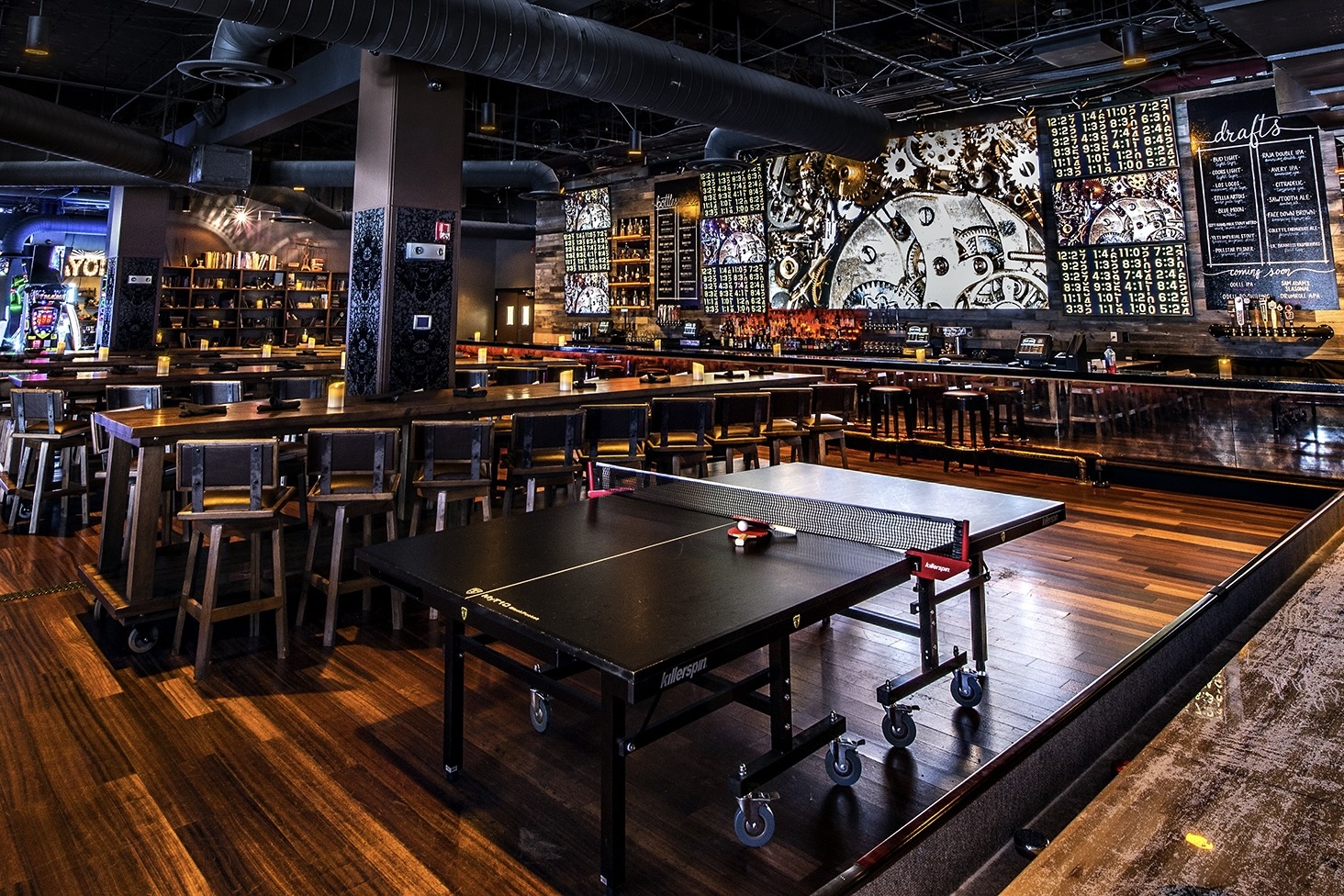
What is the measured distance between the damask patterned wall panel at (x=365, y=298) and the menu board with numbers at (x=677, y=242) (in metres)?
6.56

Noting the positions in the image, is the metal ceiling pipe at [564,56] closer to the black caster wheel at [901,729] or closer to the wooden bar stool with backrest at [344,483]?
the wooden bar stool with backrest at [344,483]

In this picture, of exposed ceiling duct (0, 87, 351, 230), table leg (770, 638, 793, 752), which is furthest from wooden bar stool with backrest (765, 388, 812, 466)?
exposed ceiling duct (0, 87, 351, 230)

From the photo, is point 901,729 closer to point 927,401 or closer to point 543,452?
point 543,452

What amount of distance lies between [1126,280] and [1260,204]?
125 cm

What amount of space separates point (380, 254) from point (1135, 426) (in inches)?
256

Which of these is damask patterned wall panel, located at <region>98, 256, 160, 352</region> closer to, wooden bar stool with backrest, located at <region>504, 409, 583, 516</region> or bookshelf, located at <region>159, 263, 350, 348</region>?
bookshelf, located at <region>159, 263, 350, 348</region>

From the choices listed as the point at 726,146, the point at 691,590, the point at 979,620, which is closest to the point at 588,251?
the point at 726,146

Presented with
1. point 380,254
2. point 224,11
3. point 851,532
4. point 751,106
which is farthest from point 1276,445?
point 224,11

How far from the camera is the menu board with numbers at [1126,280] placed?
777cm

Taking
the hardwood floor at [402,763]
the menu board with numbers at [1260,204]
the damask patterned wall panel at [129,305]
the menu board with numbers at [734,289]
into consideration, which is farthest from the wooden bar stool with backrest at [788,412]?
the damask patterned wall panel at [129,305]

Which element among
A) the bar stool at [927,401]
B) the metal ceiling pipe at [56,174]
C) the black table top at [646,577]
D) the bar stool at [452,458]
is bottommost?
the black table top at [646,577]

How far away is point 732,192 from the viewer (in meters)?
11.6

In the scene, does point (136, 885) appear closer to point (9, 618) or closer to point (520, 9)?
point (9, 618)

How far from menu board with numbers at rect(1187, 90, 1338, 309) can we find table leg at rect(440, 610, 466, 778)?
8242 mm
